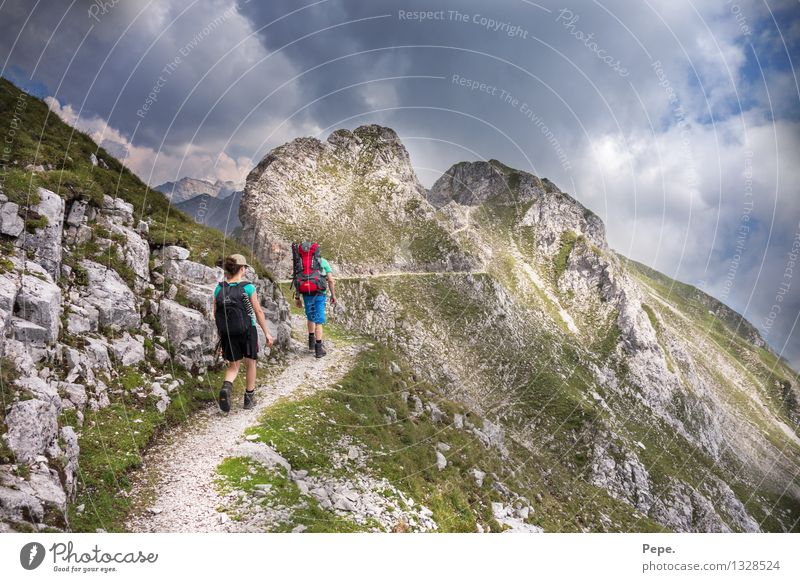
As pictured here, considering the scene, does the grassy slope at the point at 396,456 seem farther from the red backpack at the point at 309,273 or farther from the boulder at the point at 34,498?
the red backpack at the point at 309,273

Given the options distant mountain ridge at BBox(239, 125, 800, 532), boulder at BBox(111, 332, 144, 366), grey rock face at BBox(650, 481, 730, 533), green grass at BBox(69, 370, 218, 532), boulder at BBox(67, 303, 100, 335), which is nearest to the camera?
green grass at BBox(69, 370, 218, 532)

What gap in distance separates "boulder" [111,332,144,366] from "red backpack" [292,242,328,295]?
364cm

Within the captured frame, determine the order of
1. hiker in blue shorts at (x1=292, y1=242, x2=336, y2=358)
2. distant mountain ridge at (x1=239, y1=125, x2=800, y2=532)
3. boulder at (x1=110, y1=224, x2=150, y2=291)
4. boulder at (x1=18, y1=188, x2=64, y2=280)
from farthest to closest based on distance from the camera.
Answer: distant mountain ridge at (x1=239, y1=125, x2=800, y2=532) < hiker in blue shorts at (x1=292, y1=242, x2=336, y2=358) < boulder at (x1=110, y1=224, x2=150, y2=291) < boulder at (x1=18, y1=188, x2=64, y2=280)

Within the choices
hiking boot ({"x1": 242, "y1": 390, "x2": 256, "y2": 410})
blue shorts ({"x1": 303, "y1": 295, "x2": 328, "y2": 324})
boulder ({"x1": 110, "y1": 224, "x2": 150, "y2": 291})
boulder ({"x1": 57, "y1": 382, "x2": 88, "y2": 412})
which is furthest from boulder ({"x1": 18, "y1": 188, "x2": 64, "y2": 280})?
blue shorts ({"x1": 303, "y1": 295, "x2": 328, "y2": 324})

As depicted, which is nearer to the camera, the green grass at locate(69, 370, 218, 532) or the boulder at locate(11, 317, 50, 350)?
the green grass at locate(69, 370, 218, 532)

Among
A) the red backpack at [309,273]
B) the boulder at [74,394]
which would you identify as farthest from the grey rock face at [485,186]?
the boulder at [74,394]

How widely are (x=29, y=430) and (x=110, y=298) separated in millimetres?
4268

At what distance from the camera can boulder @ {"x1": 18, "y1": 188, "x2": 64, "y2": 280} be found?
22.0ft

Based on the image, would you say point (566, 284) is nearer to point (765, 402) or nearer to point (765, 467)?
point (765, 467)

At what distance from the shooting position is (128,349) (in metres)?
7.32

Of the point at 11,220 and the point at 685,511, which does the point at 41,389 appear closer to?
the point at 11,220

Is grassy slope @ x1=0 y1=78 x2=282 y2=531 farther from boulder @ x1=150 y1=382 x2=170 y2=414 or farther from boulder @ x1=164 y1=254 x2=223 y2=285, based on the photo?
boulder @ x1=164 y1=254 x2=223 y2=285

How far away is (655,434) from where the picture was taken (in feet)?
237
